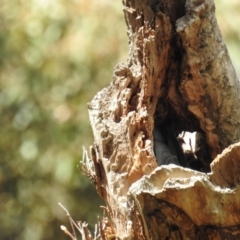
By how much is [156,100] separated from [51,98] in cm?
110

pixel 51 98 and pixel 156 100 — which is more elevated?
pixel 51 98

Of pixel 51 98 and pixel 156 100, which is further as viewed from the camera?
pixel 51 98

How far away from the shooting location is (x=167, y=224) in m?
0.84

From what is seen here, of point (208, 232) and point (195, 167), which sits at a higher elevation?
point (195, 167)

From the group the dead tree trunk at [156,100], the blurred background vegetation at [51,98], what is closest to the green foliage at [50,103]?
the blurred background vegetation at [51,98]

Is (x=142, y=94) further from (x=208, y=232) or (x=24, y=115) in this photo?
(x=24, y=115)

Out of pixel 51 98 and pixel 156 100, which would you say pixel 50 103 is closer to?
pixel 51 98

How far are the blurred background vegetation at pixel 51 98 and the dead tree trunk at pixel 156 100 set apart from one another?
907 millimetres

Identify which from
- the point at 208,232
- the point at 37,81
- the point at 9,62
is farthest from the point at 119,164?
the point at 9,62

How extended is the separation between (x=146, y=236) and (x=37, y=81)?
1440mm

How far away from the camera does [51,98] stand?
219 centimetres

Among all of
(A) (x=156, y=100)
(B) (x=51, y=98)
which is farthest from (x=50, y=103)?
(A) (x=156, y=100)

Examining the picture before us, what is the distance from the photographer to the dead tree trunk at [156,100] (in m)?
1.05

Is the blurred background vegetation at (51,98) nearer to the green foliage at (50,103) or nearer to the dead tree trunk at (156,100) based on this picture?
the green foliage at (50,103)
